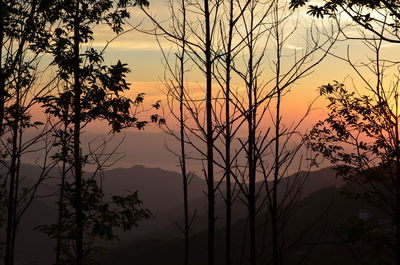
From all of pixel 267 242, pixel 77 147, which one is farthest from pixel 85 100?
pixel 267 242

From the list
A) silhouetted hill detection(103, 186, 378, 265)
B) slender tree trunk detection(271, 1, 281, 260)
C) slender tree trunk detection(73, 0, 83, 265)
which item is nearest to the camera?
slender tree trunk detection(271, 1, 281, 260)

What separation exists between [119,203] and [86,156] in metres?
2.41

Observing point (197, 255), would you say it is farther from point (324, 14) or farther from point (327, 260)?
point (324, 14)

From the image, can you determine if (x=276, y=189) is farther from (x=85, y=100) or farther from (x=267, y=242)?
(x=267, y=242)

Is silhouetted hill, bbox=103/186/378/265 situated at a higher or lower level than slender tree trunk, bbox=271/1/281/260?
lower

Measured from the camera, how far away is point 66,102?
14320 millimetres

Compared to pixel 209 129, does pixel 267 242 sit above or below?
below

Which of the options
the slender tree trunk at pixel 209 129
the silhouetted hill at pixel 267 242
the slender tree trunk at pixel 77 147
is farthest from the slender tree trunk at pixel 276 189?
the silhouetted hill at pixel 267 242

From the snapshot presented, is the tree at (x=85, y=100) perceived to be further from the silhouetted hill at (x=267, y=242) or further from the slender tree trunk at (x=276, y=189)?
the silhouetted hill at (x=267, y=242)

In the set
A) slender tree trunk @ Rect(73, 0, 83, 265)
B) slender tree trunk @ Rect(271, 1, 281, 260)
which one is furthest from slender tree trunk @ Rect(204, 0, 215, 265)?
slender tree trunk @ Rect(73, 0, 83, 265)

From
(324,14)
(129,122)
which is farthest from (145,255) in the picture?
(324,14)

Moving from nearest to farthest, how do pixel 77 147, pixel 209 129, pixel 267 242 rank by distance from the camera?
pixel 209 129 → pixel 77 147 → pixel 267 242

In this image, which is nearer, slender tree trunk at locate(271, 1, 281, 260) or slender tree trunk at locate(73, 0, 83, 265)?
slender tree trunk at locate(271, 1, 281, 260)

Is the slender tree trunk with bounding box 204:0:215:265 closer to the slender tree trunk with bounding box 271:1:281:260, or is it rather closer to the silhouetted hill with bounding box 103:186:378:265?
the slender tree trunk with bounding box 271:1:281:260
